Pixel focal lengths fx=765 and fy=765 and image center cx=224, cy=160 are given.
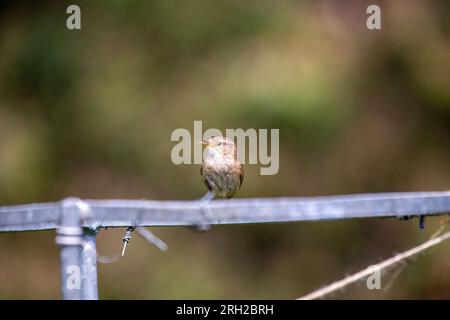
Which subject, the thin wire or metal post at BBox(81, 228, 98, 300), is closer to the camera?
metal post at BBox(81, 228, 98, 300)

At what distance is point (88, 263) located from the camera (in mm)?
2568

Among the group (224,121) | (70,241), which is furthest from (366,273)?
(224,121)

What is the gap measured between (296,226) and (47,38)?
343 centimetres

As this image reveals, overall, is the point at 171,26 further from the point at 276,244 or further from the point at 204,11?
the point at 276,244

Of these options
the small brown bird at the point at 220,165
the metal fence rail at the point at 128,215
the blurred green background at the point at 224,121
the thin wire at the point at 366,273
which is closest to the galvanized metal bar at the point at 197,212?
the metal fence rail at the point at 128,215

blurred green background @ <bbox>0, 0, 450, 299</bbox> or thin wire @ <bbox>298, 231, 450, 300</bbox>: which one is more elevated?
blurred green background @ <bbox>0, 0, 450, 299</bbox>

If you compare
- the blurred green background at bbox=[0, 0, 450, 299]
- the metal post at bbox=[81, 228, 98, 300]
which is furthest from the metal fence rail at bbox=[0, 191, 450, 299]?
the blurred green background at bbox=[0, 0, 450, 299]

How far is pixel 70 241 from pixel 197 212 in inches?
16.7

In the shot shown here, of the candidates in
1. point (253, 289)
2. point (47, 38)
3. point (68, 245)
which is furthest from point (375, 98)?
point (68, 245)

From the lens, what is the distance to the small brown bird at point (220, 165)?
5.03m

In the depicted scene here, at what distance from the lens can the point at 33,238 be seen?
8.48 meters

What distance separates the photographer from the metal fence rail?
244 cm

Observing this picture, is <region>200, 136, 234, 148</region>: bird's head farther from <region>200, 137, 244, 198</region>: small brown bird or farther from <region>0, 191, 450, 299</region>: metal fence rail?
<region>0, 191, 450, 299</region>: metal fence rail
